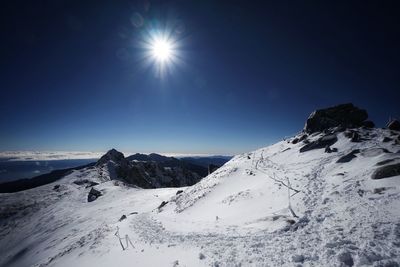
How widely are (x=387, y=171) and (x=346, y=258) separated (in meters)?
9.38

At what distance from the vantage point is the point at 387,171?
14.6 m

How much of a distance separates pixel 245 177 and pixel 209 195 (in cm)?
519

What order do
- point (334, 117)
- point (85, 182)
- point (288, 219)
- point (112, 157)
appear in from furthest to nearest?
point (112, 157), point (85, 182), point (334, 117), point (288, 219)

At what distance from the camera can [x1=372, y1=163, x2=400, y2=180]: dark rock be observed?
14.3m

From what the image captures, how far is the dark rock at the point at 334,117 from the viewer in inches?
1591

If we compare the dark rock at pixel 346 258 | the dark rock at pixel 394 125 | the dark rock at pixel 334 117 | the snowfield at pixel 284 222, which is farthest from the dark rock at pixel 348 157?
the dark rock at pixel 334 117

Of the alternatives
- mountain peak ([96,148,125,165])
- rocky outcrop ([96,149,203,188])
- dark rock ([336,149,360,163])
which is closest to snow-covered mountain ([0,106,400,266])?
dark rock ([336,149,360,163])

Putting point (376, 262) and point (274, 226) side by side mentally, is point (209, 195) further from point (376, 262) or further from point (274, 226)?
point (376, 262)

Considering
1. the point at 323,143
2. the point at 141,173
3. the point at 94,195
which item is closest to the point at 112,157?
the point at 141,173

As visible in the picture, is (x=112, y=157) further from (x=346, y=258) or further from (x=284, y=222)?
(x=346, y=258)

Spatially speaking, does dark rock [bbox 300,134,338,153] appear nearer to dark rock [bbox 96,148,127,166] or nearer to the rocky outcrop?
the rocky outcrop

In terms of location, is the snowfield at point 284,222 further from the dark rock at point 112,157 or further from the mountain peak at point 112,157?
the mountain peak at point 112,157

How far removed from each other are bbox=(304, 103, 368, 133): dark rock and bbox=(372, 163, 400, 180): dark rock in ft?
88.2

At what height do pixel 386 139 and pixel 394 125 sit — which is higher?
pixel 394 125
